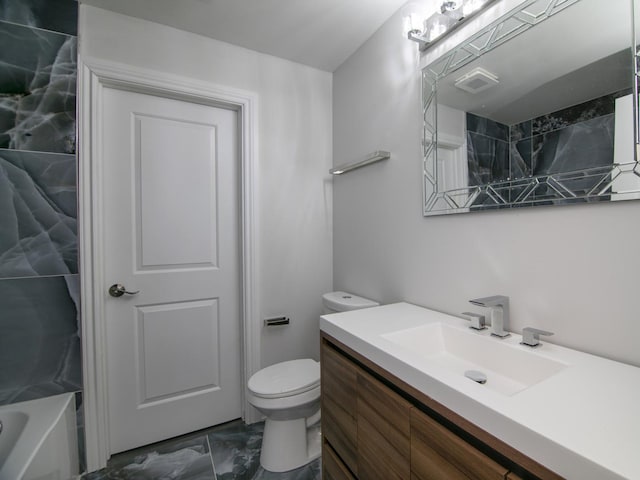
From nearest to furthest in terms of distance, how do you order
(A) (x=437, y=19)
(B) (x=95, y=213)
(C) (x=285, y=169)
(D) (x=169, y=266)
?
(A) (x=437, y=19)
(B) (x=95, y=213)
(D) (x=169, y=266)
(C) (x=285, y=169)

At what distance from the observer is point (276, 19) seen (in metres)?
1.60

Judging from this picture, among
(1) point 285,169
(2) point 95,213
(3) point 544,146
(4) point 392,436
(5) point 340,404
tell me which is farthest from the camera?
(1) point 285,169

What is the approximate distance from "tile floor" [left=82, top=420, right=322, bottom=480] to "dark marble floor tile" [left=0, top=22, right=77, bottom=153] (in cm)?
167

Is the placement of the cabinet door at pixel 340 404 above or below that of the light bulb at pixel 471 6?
below

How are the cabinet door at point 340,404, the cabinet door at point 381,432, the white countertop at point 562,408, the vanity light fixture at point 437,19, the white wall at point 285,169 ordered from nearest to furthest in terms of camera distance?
the white countertop at point 562,408 < the cabinet door at point 381,432 < the cabinet door at point 340,404 < the vanity light fixture at point 437,19 < the white wall at point 285,169

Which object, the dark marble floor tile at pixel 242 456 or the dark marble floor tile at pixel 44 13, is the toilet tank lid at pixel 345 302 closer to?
the dark marble floor tile at pixel 242 456

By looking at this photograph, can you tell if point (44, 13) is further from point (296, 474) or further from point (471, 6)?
point (296, 474)

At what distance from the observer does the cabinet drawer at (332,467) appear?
109 cm

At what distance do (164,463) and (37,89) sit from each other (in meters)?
2.00

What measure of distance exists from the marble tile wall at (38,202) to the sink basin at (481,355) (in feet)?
5.20

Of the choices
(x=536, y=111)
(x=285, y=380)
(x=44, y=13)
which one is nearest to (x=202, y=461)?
(x=285, y=380)

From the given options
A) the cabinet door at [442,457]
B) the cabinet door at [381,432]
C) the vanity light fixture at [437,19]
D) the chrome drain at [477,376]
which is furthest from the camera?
the vanity light fixture at [437,19]

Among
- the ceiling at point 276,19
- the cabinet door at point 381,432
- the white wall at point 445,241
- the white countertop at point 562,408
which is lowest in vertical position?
the cabinet door at point 381,432

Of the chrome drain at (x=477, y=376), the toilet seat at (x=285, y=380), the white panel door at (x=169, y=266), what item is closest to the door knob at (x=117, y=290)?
the white panel door at (x=169, y=266)
